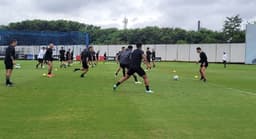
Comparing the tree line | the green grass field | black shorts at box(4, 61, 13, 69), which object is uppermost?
the tree line

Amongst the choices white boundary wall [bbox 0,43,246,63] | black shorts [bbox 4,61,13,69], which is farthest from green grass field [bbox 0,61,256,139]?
white boundary wall [bbox 0,43,246,63]

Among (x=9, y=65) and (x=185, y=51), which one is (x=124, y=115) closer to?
(x=9, y=65)

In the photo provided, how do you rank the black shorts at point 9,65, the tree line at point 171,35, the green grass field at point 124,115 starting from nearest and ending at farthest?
1. the green grass field at point 124,115
2. the black shorts at point 9,65
3. the tree line at point 171,35

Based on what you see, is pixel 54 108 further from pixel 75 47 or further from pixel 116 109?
pixel 75 47

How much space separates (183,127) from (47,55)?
18705 millimetres

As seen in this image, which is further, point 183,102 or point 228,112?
point 183,102

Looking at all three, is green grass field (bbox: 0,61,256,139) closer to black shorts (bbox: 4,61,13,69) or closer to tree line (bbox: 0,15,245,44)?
black shorts (bbox: 4,61,13,69)

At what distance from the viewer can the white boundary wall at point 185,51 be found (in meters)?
77.5

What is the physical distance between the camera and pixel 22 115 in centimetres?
1127

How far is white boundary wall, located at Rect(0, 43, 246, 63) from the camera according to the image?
7750cm

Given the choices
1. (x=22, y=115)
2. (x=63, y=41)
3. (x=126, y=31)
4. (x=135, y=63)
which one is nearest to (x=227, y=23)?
(x=126, y=31)

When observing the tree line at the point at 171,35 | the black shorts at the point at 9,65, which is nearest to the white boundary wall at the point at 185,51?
the tree line at the point at 171,35

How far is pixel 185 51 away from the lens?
285 feet

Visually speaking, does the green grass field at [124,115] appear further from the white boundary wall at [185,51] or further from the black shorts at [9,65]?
the white boundary wall at [185,51]
